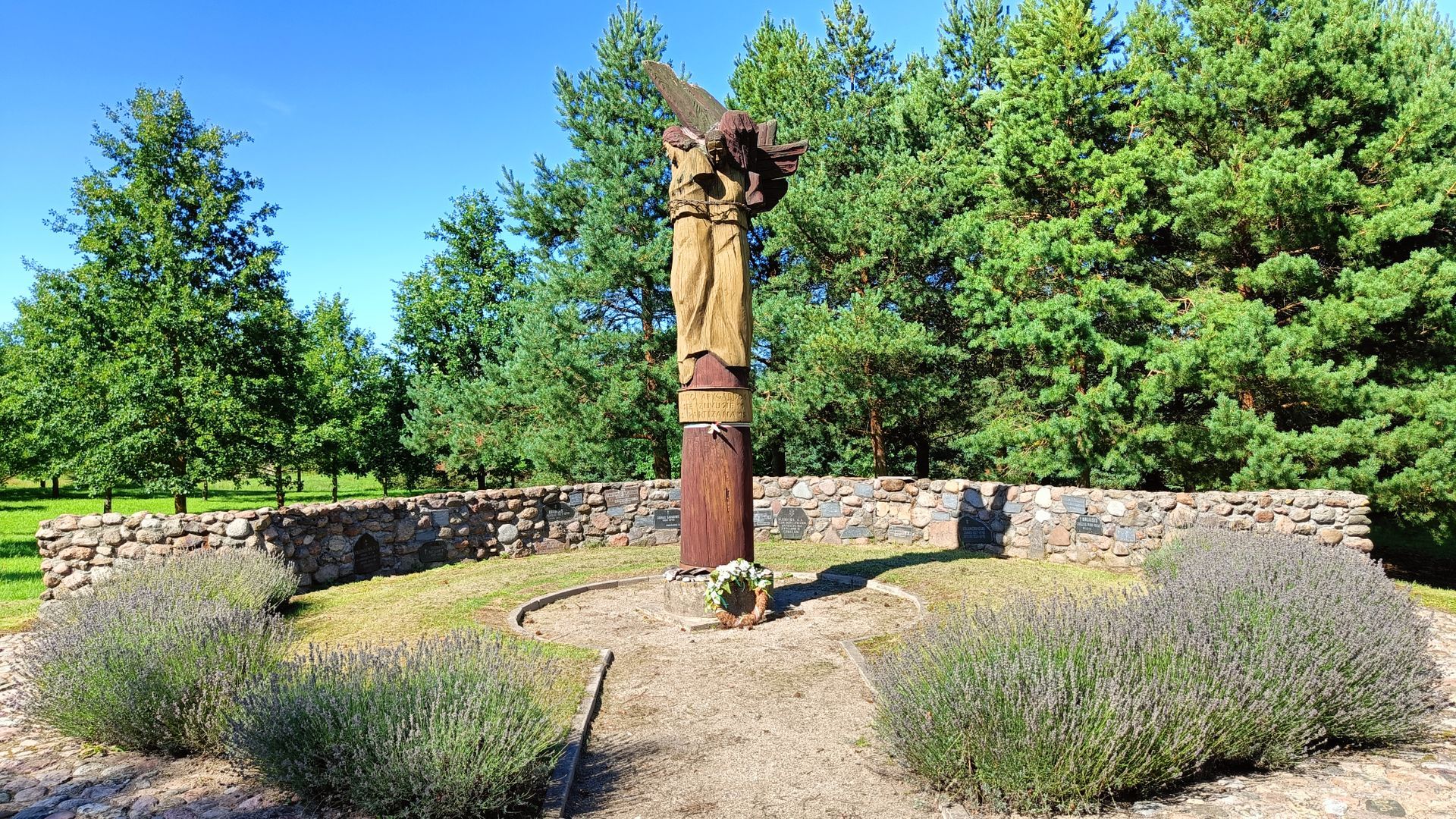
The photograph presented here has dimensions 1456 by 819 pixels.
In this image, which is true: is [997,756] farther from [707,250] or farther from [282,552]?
[282,552]

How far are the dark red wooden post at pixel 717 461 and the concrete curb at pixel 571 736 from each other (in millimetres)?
1544

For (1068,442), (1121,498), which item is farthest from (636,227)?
(1121,498)

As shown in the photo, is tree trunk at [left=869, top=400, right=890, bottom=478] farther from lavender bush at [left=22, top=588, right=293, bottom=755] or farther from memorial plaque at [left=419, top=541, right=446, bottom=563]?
lavender bush at [left=22, top=588, right=293, bottom=755]

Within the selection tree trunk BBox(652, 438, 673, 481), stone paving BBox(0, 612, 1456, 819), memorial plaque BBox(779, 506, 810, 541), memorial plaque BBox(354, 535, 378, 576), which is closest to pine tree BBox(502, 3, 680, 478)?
tree trunk BBox(652, 438, 673, 481)

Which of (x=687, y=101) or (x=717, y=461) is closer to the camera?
(x=717, y=461)

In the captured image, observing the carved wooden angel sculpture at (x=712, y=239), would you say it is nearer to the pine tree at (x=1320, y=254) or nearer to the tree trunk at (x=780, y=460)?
the pine tree at (x=1320, y=254)

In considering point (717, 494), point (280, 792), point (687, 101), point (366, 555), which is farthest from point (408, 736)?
point (366, 555)

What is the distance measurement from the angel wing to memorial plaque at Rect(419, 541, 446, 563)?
7179 mm

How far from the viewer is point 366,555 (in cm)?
1073

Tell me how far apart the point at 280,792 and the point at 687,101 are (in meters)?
6.78

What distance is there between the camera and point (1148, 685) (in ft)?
12.4

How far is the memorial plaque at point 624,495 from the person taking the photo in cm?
1312

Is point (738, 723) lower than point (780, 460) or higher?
lower

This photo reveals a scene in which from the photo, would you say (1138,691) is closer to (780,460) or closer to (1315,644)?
(1315,644)
